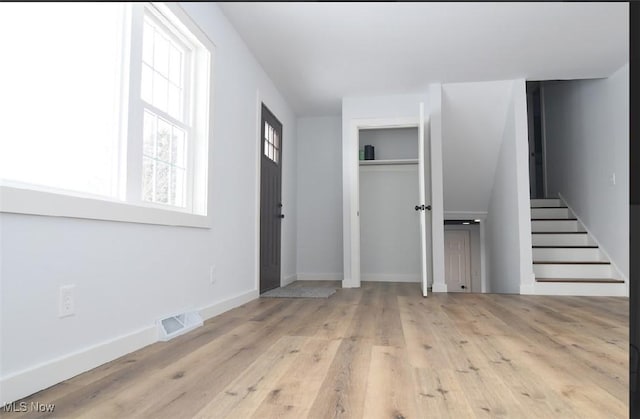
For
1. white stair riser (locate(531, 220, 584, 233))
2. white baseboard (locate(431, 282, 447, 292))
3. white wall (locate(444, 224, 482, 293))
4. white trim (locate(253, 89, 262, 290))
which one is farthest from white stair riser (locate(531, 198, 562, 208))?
white trim (locate(253, 89, 262, 290))

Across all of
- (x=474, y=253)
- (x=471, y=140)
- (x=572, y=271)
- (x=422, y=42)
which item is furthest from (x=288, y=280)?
(x=474, y=253)

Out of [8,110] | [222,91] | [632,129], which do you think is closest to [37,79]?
[8,110]

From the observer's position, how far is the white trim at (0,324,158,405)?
1411 millimetres

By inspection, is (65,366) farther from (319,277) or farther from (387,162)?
(387,162)

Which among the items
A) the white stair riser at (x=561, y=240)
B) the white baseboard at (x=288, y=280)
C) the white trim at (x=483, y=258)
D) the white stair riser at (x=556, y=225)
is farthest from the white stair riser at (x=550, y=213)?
the white baseboard at (x=288, y=280)

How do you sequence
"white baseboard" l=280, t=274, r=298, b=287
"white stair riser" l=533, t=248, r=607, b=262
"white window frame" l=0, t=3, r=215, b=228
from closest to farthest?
"white window frame" l=0, t=3, r=215, b=228, "white stair riser" l=533, t=248, r=607, b=262, "white baseboard" l=280, t=274, r=298, b=287

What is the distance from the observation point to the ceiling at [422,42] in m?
3.26

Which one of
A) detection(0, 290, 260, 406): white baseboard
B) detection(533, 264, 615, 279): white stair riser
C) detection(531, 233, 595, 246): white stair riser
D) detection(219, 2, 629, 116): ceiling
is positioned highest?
detection(219, 2, 629, 116): ceiling

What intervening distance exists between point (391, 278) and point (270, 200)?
224 cm

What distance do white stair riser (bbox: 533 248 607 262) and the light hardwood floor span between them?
222cm

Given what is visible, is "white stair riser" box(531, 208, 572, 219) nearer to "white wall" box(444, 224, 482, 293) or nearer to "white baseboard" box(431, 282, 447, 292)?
"white wall" box(444, 224, 482, 293)

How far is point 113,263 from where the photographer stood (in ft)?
6.36

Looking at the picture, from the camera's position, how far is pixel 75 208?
1692 millimetres

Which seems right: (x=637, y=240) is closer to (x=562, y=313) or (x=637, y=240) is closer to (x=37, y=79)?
(x=37, y=79)
